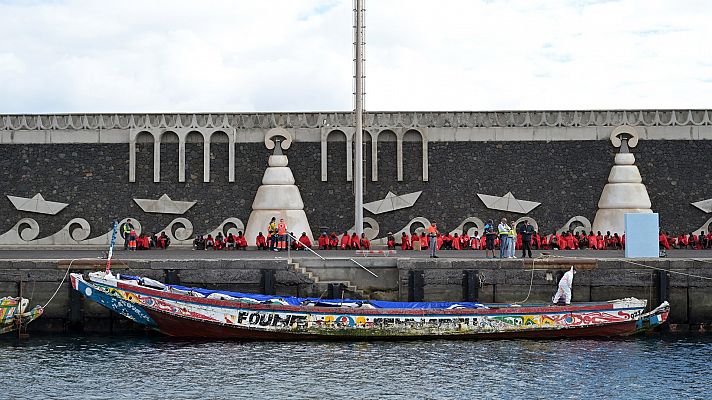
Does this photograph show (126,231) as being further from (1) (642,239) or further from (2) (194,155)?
(1) (642,239)

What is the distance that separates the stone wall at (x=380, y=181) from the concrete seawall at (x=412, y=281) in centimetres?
1105

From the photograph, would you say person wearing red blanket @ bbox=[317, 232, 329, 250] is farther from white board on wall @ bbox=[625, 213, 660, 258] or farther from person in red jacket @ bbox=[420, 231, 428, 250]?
white board on wall @ bbox=[625, 213, 660, 258]

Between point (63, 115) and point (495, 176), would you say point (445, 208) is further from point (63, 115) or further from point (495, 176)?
point (63, 115)

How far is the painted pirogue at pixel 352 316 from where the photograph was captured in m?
26.2

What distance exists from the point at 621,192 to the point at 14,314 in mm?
22197

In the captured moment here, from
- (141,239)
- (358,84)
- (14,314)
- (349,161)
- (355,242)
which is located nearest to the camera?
(14,314)

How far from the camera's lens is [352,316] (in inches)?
1030

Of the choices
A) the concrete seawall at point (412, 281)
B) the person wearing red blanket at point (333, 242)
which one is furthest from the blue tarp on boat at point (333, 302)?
the person wearing red blanket at point (333, 242)

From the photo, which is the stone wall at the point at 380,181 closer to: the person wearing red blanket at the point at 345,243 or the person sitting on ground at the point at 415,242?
the person sitting on ground at the point at 415,242

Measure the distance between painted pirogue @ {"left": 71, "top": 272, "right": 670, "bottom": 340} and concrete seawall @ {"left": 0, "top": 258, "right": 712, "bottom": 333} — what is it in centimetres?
122

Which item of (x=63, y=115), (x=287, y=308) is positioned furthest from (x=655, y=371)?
(x=63, y=115)

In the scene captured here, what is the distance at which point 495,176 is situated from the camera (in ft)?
131

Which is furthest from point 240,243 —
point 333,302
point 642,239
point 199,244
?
point 642,239

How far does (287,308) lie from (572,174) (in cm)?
1714
